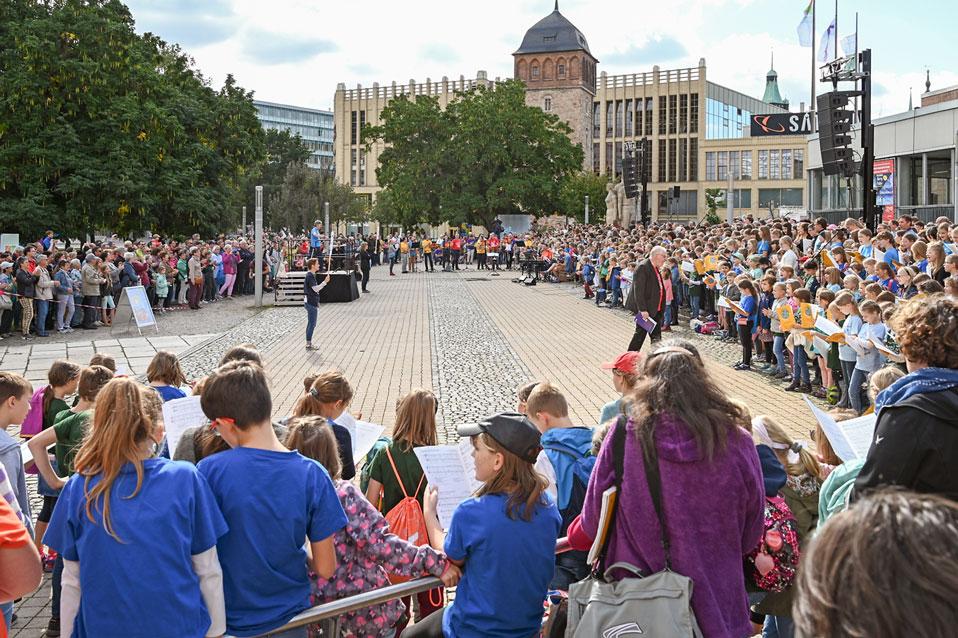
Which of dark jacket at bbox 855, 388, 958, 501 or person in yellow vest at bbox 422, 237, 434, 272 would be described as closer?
dark jacket at bbox 855, 388, 958, 501

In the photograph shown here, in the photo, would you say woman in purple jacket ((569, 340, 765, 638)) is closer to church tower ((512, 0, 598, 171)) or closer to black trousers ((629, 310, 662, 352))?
black trousers ((629, 310, 662, 352))

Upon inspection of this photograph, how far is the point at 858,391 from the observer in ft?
36.4

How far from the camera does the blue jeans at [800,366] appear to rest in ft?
43.3

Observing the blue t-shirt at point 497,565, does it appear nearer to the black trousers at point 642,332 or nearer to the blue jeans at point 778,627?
the blue jeans at point 778,627

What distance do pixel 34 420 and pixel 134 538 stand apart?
349 centimetres

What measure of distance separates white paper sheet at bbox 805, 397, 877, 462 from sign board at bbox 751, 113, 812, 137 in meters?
23.7

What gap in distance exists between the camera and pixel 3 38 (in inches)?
1150

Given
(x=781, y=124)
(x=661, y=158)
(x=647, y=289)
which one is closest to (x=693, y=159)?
(x=661, y=158)

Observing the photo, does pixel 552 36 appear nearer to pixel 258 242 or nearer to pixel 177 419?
pixel 258 242

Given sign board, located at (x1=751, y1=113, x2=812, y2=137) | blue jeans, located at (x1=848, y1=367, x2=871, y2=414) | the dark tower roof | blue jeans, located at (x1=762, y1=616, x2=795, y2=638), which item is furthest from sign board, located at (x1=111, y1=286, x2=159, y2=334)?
the dark tower roof

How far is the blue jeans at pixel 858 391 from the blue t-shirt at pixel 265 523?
28.9 ft

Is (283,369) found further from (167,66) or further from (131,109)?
(167,66)

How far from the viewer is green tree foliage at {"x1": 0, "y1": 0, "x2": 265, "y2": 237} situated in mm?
28484

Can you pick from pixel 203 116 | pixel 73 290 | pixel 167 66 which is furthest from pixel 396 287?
pixel 73 290
